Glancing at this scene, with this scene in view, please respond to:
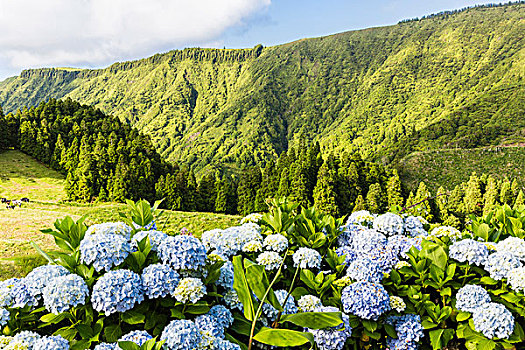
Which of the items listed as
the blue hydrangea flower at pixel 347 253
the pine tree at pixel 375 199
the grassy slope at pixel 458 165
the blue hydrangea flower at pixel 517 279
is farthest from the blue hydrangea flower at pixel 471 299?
the grassy slope at pixel 458 165

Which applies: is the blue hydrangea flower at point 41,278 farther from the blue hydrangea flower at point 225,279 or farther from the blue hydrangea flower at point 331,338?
the blue hydrangea flower at point 331,338

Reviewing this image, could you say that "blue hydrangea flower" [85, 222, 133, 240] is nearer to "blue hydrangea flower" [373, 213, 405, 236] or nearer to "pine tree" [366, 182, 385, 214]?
"blue hydrangea flower" [373, 213, 405, 236]

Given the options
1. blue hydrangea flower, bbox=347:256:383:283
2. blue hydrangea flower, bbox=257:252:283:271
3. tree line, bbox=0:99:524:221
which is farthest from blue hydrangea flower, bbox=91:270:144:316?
tree line, bbox=0:99:524:221

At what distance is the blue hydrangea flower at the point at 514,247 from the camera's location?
259 centimetres

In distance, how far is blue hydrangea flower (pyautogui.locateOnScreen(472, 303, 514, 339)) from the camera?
2113mm

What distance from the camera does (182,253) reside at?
2.01 meters

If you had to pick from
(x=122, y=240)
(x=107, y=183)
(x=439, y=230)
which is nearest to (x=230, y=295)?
(x=122, y=240)

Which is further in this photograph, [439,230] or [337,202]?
[337,202]

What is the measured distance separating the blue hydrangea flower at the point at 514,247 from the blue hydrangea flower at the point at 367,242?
0.96 metres

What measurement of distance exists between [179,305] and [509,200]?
183ft

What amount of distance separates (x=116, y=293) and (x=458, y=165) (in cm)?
9526

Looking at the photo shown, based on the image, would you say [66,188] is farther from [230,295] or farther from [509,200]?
[509,200]

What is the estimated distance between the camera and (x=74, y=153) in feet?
131

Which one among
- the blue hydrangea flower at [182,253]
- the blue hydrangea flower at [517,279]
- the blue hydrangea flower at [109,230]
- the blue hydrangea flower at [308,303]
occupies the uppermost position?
the blue hydrangea flower at [109,230]
